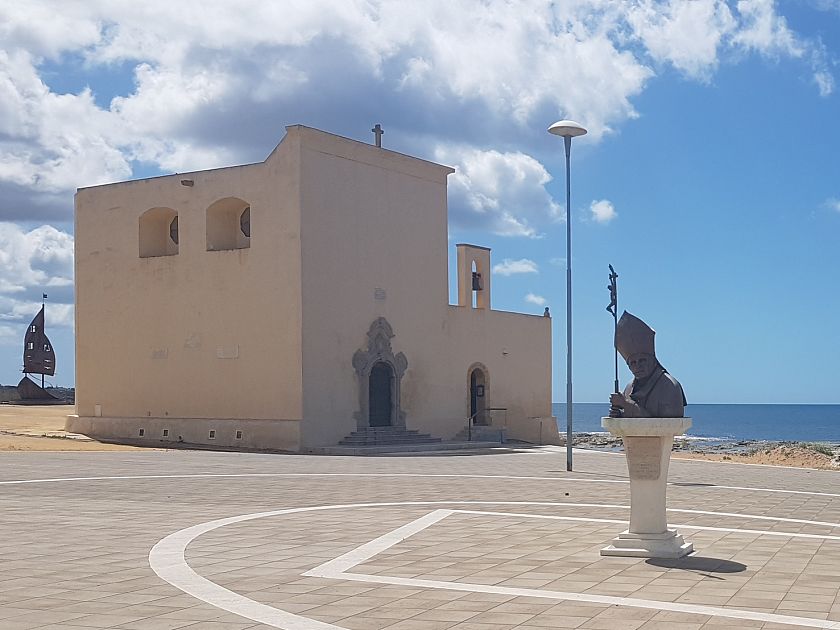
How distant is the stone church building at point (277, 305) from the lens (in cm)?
2909

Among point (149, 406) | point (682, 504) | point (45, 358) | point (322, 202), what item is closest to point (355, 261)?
point (322, 202)

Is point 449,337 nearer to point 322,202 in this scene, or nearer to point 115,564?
point 322,202

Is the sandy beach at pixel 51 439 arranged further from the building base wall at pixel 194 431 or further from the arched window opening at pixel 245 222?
the arched window opening at pixel 245 222

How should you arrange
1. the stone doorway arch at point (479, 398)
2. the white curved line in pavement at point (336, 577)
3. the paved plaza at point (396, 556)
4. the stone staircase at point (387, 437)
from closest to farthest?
the white curved line in pavement at point (336, 577) → the paved plaza at point (396, 556) → the stone staircase at point (387, 437) → the stone doorway arch at point (479, 398)

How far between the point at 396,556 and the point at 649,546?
7.25ft

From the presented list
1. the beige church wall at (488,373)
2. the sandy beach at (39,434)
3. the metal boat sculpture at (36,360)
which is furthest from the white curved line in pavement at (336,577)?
the metal boat sculpture at (36,360)

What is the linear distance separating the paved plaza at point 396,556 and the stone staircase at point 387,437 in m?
12.0

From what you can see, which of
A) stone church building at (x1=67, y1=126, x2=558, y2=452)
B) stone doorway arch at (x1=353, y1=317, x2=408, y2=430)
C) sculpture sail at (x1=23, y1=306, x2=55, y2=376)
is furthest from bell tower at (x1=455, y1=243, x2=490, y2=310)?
sculpture sail at (x1=23, y1=306, x2=55, y2=376)

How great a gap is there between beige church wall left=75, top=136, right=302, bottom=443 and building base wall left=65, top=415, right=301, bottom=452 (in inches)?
7.4

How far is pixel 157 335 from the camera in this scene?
104 feet

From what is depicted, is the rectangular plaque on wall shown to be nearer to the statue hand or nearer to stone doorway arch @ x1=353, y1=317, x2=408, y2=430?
A: the statue hand

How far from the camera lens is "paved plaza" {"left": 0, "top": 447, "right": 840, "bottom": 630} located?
6988 millimetres

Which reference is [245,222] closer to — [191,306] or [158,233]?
[191,306]

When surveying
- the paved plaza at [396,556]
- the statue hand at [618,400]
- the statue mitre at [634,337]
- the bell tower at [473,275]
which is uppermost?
the bell tower at [473,275]
